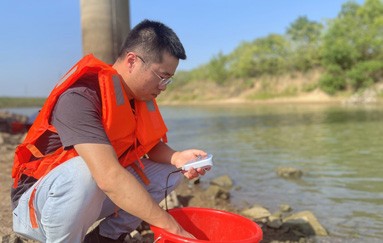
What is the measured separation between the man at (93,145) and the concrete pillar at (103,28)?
12.5 feet

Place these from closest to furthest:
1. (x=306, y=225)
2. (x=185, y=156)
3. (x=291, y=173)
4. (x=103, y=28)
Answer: (x=185, y=156), (x=306, y=225), (x=103, y=28), (x=291, y=173)

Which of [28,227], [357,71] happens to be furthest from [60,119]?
[357,71]

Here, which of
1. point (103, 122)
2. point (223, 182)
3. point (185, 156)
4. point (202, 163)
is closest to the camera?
point (103, 122)

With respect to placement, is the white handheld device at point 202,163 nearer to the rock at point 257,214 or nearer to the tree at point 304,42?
the rock at point 257,214

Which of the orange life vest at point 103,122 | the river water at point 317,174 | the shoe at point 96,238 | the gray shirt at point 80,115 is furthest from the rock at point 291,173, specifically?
the gray shirt at point 80,115

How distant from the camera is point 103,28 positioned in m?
6.08

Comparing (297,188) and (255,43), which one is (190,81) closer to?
(255,43)

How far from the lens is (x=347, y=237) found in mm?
3891

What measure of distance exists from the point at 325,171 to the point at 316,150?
8.15 feet

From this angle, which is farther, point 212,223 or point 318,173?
point 318,173

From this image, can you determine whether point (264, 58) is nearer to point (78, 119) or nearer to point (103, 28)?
point (103, 28)

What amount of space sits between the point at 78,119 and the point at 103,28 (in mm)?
4437

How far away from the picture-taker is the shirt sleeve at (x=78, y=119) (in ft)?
6.31

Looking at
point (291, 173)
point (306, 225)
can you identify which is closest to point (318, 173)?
point (291, 173)
